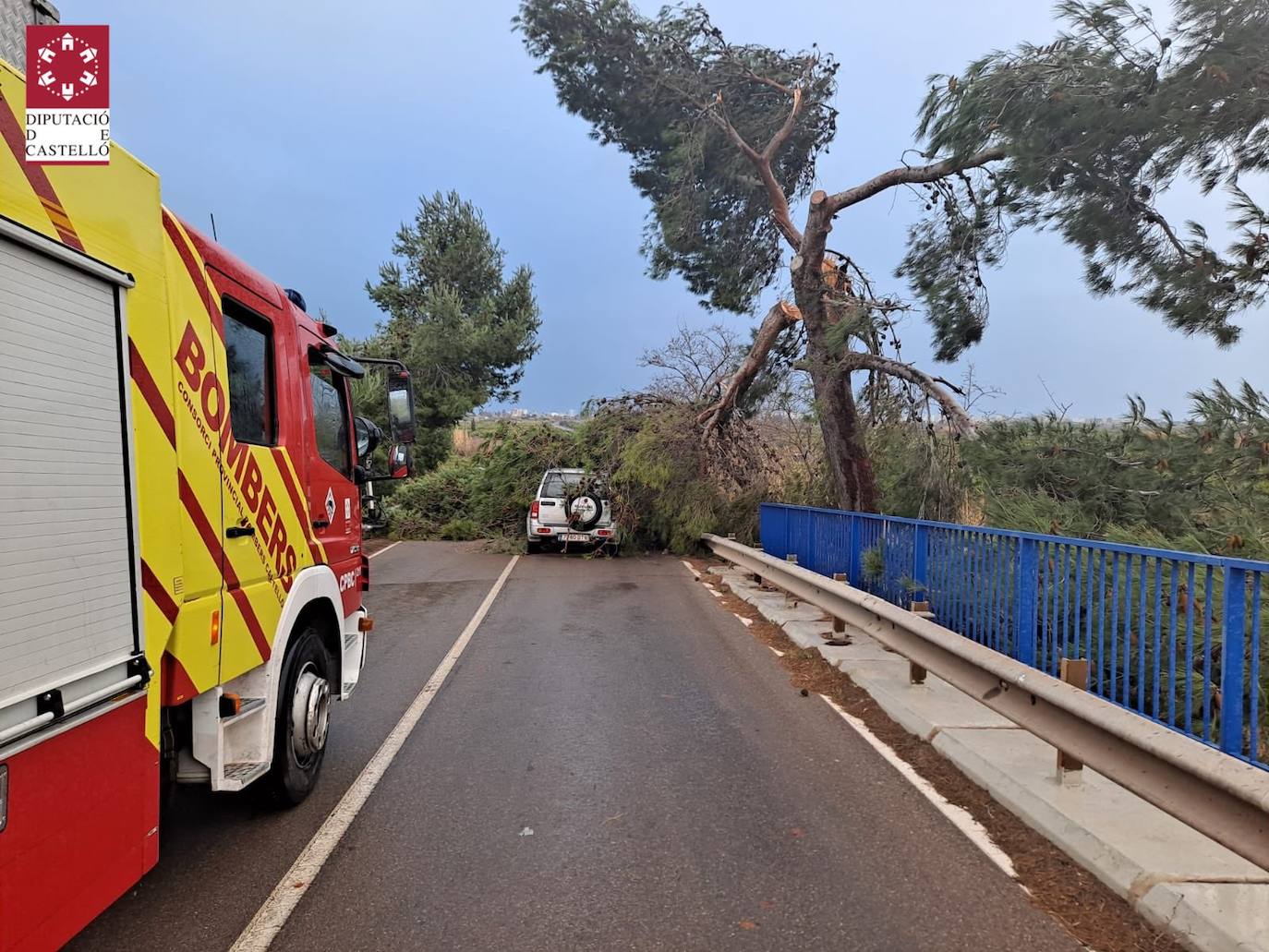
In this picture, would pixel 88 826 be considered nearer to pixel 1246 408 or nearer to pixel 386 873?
pixel 386 873

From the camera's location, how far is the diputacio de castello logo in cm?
243

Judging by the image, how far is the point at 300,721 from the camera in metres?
4.25

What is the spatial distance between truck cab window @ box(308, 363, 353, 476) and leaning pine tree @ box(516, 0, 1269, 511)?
6.70 meters

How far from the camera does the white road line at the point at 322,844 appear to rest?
3.11m

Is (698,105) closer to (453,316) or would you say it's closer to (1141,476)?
(1141,476)

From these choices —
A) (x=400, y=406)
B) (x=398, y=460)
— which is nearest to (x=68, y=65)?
(x=400, y=406)

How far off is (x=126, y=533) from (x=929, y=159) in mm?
9903

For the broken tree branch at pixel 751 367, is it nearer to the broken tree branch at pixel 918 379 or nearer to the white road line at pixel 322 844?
the broken tree branch at pixel 918 379

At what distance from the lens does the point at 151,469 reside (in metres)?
2.83

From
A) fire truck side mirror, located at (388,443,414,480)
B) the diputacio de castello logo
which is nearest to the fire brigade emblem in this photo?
the diputacio de castello logo

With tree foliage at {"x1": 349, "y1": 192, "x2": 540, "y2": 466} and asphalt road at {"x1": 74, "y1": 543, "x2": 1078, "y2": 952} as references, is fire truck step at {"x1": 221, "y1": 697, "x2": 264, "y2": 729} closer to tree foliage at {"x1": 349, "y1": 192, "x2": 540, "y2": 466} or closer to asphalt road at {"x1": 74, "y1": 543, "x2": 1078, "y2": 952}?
asphalt road at {"x1": 74, "y1": 543, "x2": 1078, "y2": 952}

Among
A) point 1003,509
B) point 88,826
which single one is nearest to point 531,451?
point 1003,509

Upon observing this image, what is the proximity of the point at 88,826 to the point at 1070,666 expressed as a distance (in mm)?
4387

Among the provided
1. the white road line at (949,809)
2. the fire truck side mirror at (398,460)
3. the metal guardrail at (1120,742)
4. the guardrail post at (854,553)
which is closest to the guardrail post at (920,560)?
the metal guardrail at (1120,742)
